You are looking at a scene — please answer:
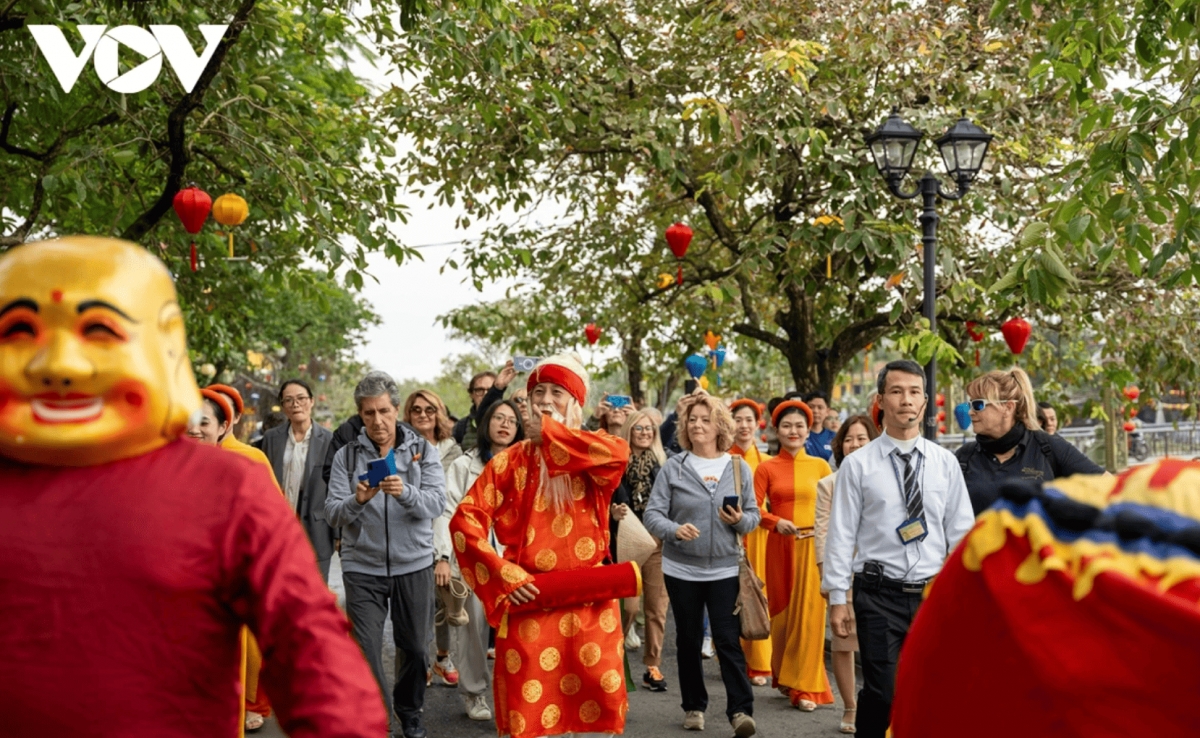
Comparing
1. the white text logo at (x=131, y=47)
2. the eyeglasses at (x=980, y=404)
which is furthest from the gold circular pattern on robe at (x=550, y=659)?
the white text logo at (x=131, y=47)

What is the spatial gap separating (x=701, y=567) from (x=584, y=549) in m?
1.78

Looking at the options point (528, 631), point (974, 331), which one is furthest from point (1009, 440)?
point (974, 331)

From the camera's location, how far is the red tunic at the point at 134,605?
2.21 metres

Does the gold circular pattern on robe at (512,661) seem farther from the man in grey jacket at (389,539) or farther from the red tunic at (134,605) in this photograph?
the red tunic at (134,605)

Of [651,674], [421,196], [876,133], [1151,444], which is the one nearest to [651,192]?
[421,196]

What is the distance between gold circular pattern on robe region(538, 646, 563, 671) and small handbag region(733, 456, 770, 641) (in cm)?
220

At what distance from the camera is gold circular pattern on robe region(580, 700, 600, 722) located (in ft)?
18.6

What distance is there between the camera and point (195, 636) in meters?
2.29

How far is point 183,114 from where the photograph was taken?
9133 millimetres

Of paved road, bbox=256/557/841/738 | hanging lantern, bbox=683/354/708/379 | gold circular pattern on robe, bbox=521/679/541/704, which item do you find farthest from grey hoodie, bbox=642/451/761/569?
hanging lantern, bbox=683/354/708/379

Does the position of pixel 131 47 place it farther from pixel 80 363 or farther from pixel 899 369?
pixel 80 363

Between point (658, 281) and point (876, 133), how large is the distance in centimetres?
537

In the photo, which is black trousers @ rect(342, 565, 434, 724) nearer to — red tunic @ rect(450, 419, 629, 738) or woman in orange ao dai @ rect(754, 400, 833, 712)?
red tunic @ rect(450, 419, 629, 738)

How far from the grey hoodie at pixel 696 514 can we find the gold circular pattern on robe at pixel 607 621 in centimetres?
156
